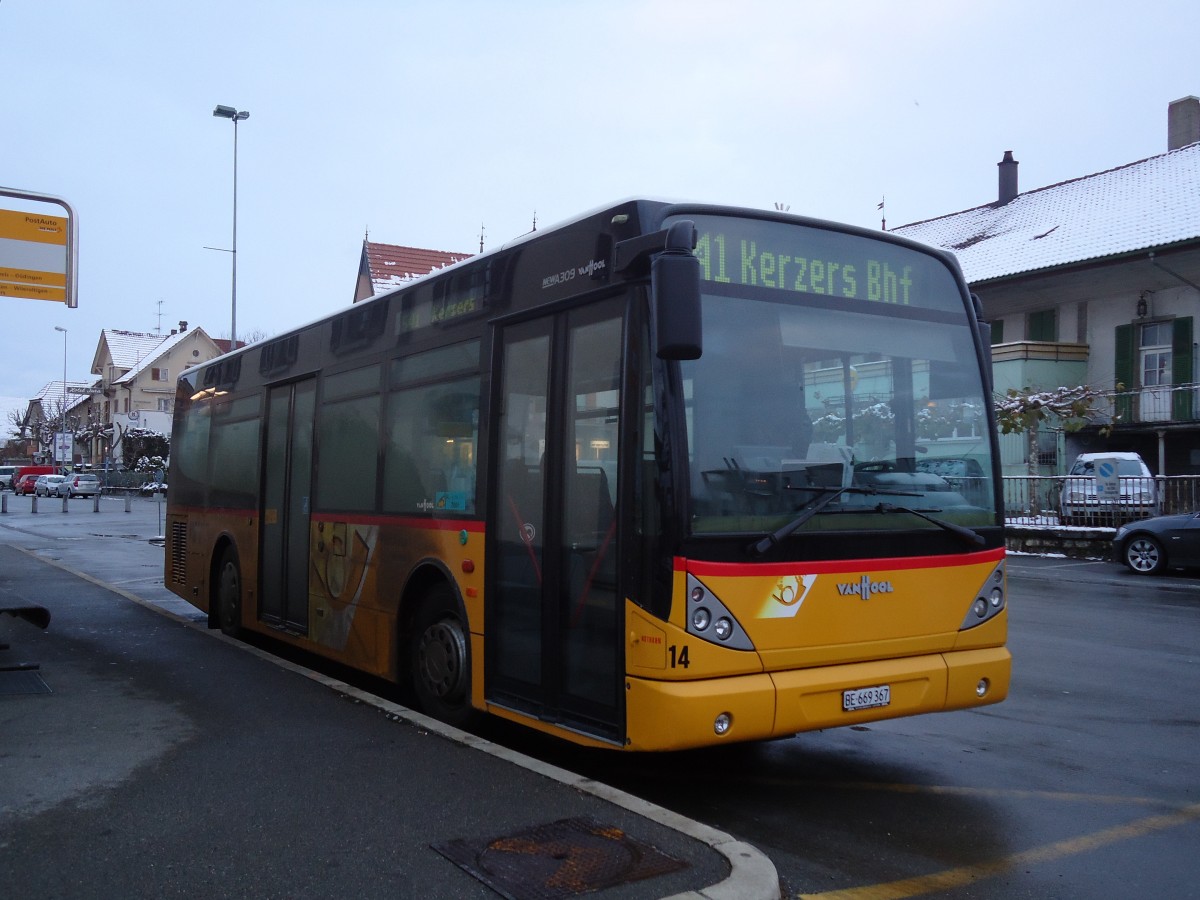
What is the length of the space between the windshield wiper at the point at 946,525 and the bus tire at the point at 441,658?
2612 millimetres

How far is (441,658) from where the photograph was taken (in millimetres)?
7219

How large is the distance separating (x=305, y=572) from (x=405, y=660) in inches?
81.8

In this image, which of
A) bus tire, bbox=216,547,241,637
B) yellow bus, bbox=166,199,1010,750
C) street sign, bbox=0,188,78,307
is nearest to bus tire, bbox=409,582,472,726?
yellow bus, bbox=166,199,1010,750

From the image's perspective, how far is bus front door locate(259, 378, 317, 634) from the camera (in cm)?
955

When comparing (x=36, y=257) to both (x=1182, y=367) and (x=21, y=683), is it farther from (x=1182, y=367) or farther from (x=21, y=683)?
(x=1182, y=367)

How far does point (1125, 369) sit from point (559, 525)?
2948cm

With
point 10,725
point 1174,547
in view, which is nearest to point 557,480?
point 10,725

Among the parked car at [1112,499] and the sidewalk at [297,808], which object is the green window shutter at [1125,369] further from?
the sidewalk at [297,808]

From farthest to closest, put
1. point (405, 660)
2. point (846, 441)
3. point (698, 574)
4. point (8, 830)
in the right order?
1. point (405, 660)
2. point (846, 441)
3. point (698, 574)
4. point (8, 830)

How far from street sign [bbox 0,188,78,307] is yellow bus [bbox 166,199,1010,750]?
7.22 m

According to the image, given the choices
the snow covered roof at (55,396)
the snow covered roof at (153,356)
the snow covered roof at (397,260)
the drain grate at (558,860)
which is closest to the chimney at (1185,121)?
the snow covered roof at (397,260)

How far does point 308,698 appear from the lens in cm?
786

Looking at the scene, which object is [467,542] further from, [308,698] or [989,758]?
[989,758]

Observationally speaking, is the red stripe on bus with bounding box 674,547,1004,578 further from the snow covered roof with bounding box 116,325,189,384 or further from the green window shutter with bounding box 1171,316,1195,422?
the snow covered roof with bounding box 116,325,189,384
